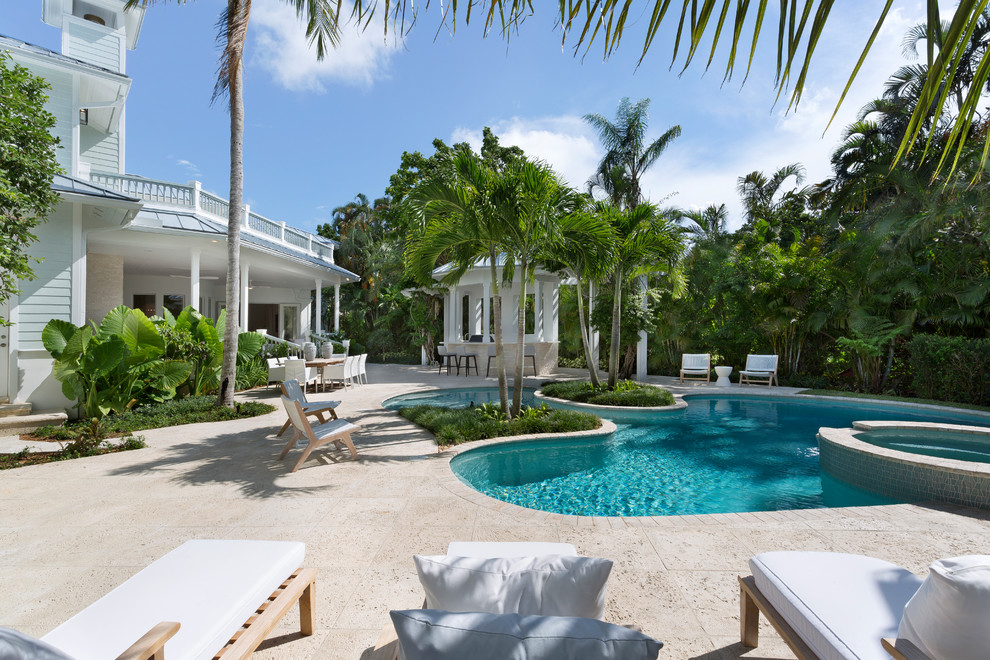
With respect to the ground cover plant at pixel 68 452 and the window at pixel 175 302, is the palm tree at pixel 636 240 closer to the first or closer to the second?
the ground cover plant at pixel 68 452

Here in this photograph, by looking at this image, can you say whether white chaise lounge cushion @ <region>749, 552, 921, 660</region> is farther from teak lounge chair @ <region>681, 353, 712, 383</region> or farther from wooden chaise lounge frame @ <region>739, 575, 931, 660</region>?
teak lounge chair @ <region>681, 353, 712, 383</region>

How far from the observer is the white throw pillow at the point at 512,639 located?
49.8 inches

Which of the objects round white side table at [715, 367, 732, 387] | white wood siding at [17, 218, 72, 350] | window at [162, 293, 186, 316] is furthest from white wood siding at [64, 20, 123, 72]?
round white side table at [715, 367, 732, 387]

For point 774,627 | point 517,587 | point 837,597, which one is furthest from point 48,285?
point 837,597

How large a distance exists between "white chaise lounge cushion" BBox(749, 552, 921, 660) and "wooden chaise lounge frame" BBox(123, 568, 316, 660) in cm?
230

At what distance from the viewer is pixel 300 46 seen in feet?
32.7

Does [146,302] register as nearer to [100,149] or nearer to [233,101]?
[100,149]

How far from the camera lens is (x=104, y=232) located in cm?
1108

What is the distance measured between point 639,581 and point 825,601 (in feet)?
3.99

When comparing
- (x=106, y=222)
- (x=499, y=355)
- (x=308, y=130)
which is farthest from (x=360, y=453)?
(x=308, y=130)

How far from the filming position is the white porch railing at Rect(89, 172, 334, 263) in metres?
12.1

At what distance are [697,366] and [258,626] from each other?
14751mm

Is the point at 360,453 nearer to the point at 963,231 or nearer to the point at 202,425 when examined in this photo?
the point at 202,425

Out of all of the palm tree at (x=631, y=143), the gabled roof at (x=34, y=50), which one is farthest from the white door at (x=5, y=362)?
the palm tree at (x=631, y=143)
